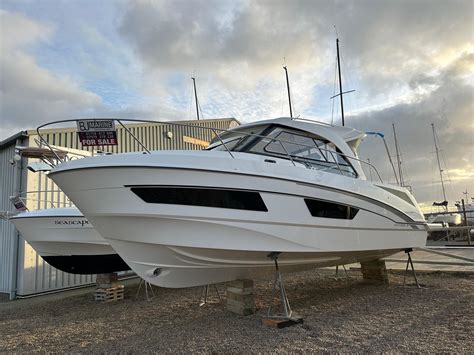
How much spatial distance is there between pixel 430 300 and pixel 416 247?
156 cm

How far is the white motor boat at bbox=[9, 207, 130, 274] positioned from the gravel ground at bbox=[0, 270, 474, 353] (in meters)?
0.75

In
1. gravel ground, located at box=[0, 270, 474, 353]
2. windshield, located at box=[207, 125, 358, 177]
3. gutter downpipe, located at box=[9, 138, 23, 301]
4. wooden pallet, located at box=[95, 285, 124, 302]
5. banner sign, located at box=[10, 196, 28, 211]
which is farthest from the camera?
gutter downpipe, located at box=[9, 138, 23, 301]

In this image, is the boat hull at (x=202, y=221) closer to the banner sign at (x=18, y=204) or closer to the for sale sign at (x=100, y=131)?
the for sale sign at (x=100, y=131)

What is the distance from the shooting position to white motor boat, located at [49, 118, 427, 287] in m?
4.26

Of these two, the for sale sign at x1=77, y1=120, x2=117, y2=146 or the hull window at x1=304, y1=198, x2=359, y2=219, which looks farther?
the hull window at x1=304, y1=198, x2=359, y2=219

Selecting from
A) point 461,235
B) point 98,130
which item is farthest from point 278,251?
point 461,235

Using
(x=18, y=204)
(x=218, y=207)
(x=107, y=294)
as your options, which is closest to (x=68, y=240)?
(x=107, y=294)

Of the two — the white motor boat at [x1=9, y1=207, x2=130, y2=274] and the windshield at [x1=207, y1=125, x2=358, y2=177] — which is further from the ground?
the windshield at [x1=207, y1=125, x2=358, y2=177]

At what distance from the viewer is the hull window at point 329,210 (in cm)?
494

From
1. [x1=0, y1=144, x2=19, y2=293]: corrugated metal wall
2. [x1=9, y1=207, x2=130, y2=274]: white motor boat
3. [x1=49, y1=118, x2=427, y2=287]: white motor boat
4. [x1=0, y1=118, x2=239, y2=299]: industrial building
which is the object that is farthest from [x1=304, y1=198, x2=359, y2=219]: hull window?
[x1=0, y1=144, x2=19, y2=293]: corrugated metal wall

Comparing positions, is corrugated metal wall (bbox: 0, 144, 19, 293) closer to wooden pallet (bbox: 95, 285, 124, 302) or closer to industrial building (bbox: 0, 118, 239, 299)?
industrial building (bbox: 0, 118, 239, 299)

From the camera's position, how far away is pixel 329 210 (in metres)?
5.14

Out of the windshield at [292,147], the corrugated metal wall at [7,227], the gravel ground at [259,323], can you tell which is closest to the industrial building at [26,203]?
the corrugated metal wall at [7,227]

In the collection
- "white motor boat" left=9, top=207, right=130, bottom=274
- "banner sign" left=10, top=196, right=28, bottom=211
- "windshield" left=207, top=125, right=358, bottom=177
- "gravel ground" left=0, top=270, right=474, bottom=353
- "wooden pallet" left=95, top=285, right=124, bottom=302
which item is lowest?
"gravel ground" left=0, top=270, right=474, bottom=353
